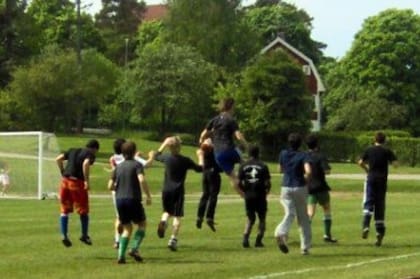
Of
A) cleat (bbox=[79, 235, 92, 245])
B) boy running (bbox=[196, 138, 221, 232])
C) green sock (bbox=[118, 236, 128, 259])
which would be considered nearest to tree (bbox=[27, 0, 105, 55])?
boy running (bbox=[196, 138, 221, 232])

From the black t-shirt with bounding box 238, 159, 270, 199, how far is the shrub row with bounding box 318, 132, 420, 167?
5735cm

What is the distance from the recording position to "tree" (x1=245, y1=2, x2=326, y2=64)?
440 feet

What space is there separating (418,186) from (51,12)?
269 feet

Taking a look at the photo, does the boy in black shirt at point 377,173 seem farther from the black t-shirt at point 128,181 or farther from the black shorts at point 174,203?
the black t-shirt at point 128,181

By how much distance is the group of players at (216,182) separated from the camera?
1719 cm

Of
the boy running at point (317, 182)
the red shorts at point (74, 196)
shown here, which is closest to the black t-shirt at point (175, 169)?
the red shorts at point (74, 196)

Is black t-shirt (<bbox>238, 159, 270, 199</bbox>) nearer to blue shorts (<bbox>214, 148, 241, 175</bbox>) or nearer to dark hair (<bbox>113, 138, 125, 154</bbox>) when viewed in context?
blue shorts (<bbox>214, 148, 241, 175</bbox>)

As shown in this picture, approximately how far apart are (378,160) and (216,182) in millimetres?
3164

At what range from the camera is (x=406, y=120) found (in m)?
104

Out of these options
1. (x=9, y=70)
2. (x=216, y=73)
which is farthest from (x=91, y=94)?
(x=216, y=73)

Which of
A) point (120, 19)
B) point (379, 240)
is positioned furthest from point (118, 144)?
point (120, 19)

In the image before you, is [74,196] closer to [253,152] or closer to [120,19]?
[253,152]

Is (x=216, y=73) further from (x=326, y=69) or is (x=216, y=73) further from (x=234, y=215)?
(x=234, y=215)

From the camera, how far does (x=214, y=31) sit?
99438mm
